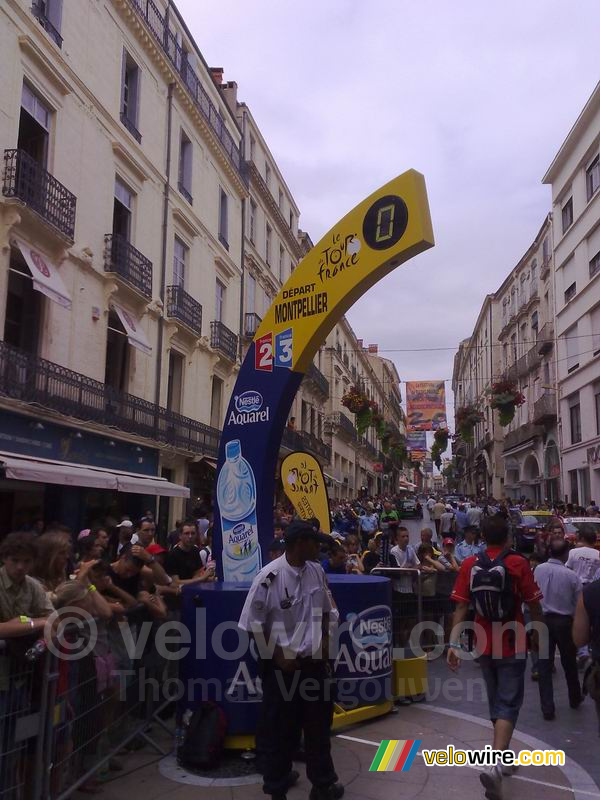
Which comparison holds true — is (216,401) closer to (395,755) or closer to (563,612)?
(563,612)

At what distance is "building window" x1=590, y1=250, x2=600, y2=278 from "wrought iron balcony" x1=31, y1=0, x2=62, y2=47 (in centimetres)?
2255

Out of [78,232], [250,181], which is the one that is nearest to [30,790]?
[78,232]

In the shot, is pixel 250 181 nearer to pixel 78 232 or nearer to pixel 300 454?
pixel 78 232

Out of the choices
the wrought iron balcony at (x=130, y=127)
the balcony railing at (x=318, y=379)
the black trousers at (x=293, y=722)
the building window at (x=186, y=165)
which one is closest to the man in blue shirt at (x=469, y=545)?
A: the black trousers at (x=293, y=722)

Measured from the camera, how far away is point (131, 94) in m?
19.8

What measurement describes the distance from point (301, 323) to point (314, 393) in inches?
1274

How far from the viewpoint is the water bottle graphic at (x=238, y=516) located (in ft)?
26.1

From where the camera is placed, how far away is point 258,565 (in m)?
7.86

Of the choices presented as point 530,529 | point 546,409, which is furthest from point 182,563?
point 546,409

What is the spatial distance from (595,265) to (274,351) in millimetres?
26446

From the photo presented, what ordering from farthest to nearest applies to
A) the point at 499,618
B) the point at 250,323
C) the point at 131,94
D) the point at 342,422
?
the point at 342,422
the point at 250,323
the point at 131,94
the point at 499,618

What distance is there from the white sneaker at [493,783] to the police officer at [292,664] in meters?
0.99

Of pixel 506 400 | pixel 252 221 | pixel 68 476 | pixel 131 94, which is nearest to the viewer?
pixel 68 476

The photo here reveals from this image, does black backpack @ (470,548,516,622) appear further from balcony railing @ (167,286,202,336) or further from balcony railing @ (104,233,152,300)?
balcony railing @ (167,286,202,336)
